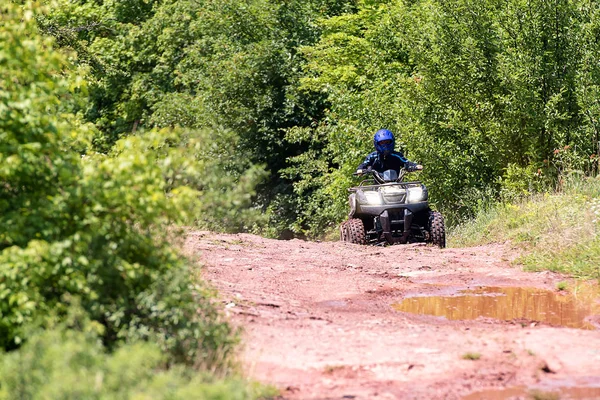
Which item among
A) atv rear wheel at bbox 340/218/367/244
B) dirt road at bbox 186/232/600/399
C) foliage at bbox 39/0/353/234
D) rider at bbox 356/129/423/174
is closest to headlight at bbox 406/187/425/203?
rider at bbox 356/129/423/174

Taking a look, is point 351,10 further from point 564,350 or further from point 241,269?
point 564,350

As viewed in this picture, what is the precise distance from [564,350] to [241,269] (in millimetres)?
5569

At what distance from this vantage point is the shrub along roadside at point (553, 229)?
11836mm

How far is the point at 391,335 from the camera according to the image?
26.2ft

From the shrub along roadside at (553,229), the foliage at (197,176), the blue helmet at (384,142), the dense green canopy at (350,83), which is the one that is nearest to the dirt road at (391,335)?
the shrub along roadside at (553,229)

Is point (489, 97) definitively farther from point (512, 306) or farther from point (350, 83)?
point (512, 306)

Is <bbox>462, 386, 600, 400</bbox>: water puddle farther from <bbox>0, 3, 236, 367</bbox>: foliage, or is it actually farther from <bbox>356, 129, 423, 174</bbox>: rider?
<bbox>356, 129, 423, 174</bbox>: rider

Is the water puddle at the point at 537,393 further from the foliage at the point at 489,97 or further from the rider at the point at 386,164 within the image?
the foliage at the point at 489,97

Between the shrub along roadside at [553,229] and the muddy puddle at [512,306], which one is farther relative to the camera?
the shrub along roadside at [553,229]

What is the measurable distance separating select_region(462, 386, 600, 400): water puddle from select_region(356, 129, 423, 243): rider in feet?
30.5

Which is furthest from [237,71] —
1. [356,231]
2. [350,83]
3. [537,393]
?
[537,393]

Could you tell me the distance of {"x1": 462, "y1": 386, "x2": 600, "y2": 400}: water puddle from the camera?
20.2ft

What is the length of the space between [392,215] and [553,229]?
3056 millimetres

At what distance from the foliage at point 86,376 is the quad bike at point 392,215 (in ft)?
34.0
